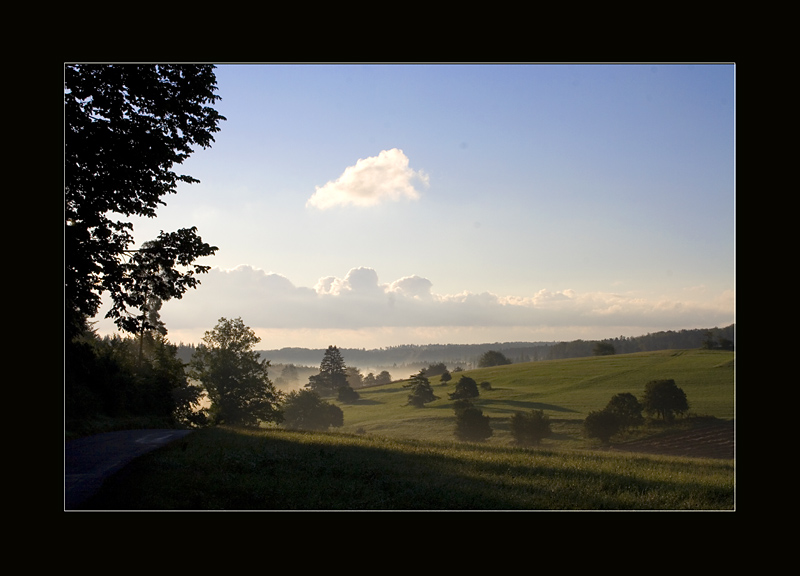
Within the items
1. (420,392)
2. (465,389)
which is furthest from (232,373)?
(465,389)

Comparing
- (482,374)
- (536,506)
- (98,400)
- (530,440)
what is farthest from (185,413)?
(482,374)

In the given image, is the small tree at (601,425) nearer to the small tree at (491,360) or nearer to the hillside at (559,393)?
the hillside at (559,393)

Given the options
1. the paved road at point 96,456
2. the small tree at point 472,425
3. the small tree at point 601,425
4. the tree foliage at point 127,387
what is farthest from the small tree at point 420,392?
the paved road at point 96,456

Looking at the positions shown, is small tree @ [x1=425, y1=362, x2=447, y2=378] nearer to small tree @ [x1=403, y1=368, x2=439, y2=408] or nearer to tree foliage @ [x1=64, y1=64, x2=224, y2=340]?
small tree @ [x1=403, y1=368, x2=439, y2=408]

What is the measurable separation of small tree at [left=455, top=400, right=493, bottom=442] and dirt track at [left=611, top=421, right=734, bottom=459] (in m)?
13.1

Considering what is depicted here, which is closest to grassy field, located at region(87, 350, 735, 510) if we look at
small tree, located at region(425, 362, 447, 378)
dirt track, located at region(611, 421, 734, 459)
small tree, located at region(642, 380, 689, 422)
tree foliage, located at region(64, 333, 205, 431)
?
tree foliage, located at region(64, 333, 205, 431)

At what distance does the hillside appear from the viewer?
190 ft

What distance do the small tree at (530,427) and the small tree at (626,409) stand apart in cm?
678

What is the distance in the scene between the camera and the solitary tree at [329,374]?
188ft

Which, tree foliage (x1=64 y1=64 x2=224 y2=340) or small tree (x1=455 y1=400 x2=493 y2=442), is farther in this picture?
small tree (x1=455 y1=400 x2=493 y2=442)

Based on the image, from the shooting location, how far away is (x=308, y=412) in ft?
178

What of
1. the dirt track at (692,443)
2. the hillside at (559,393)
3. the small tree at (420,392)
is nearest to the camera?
the dirt track at (692,443)
